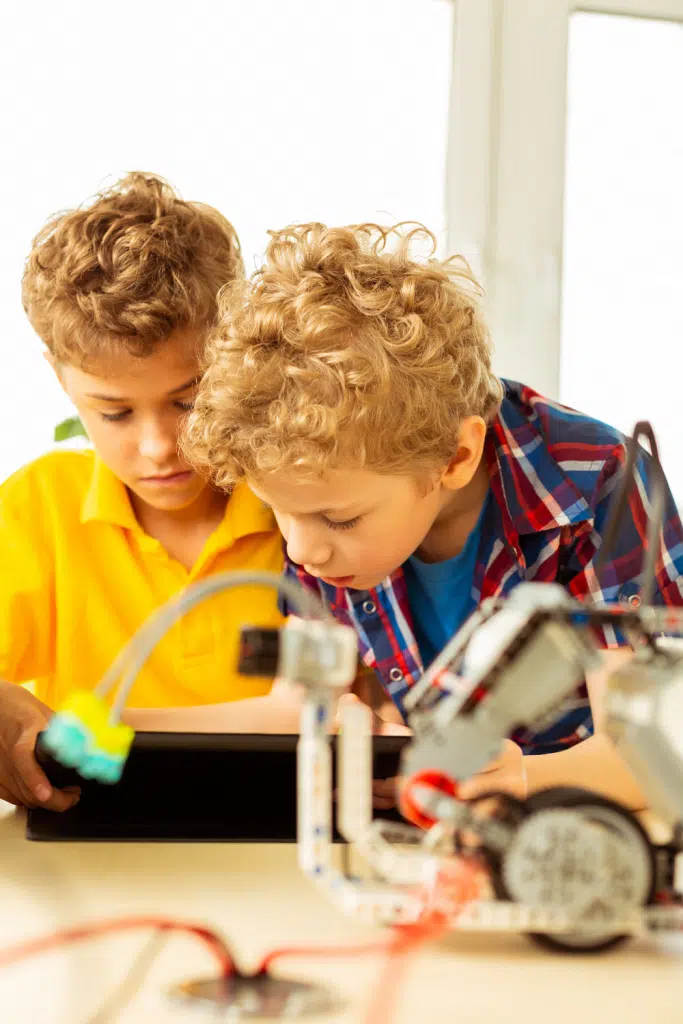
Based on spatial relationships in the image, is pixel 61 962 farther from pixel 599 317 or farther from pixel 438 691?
pixel 599 317

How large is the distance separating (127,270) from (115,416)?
0.48 feet

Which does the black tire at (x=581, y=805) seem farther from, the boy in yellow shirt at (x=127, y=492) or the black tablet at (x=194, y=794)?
the boy in yellow shirt at (x=127, y=492)

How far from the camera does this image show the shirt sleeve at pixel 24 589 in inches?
47.1

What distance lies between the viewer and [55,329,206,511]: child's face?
1.03 m

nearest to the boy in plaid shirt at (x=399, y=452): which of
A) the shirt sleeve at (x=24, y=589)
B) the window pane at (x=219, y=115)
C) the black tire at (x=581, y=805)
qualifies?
the black tire at (x=581, y=805)

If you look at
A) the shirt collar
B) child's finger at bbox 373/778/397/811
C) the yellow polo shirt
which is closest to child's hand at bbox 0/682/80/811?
child's finger at bbox 373/778/397/811

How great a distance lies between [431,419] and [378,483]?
8 centimetres

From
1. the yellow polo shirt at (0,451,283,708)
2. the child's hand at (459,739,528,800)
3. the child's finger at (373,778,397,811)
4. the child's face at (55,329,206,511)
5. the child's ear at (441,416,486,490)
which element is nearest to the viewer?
the child's hand at (459,739,528,800)

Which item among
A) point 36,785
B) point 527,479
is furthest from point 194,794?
point 527,479

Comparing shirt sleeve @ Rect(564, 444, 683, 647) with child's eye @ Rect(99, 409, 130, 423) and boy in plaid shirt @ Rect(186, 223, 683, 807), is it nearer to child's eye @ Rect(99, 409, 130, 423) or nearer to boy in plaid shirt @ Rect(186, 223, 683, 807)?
boy in plaid shirt @ Rect(186, 223, 683, 807)

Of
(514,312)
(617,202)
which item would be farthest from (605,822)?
(617,202)

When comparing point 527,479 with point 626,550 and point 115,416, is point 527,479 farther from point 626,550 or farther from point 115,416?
point 115,416

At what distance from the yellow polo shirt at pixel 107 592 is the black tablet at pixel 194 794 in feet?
1.38

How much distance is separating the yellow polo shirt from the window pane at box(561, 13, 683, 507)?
116 cm
